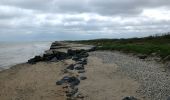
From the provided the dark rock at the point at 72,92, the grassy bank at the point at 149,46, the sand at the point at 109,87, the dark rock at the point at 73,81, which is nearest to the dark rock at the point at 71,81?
the dark rock at the point at 73,81

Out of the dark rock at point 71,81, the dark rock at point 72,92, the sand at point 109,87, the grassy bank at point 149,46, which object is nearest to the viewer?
the sand at point 109,87

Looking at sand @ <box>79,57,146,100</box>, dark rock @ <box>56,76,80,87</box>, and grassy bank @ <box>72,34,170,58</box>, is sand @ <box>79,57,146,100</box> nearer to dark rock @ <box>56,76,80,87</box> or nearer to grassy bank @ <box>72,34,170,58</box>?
dark rock @ <box>56,76,80,87</box>

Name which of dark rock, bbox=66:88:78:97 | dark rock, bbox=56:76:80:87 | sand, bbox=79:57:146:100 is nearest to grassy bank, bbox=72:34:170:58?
sand, bbox=79:57:146:100

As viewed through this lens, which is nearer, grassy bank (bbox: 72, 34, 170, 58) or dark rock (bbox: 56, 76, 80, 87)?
dark rock (bbox: 56, 76, 80, 87)

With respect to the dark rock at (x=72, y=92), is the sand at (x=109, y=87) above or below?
above

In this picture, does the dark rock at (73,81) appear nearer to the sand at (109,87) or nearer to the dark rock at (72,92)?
the sand at (109,87)

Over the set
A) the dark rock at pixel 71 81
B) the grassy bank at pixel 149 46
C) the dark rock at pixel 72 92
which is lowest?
the dark rock at pixel 72 92

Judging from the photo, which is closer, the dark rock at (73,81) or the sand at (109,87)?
the sand at (109,87)

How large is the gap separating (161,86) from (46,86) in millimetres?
8636

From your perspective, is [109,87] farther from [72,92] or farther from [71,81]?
[71,81]

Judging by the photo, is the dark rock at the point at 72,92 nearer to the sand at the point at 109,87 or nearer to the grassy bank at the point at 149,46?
the sand at the point at 109,87

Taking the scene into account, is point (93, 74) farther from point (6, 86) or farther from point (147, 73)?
point (6, 86)

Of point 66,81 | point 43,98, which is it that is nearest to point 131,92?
point 43,98

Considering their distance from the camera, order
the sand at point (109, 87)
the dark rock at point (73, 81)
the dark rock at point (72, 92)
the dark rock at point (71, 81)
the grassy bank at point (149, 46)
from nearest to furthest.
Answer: the sand at point (109, 87) < the dark rock at point (72, 92) < the dark rock at point (73, 81) < the dark rock at point (71, 81) < the grassy bank at point (149, 46)
